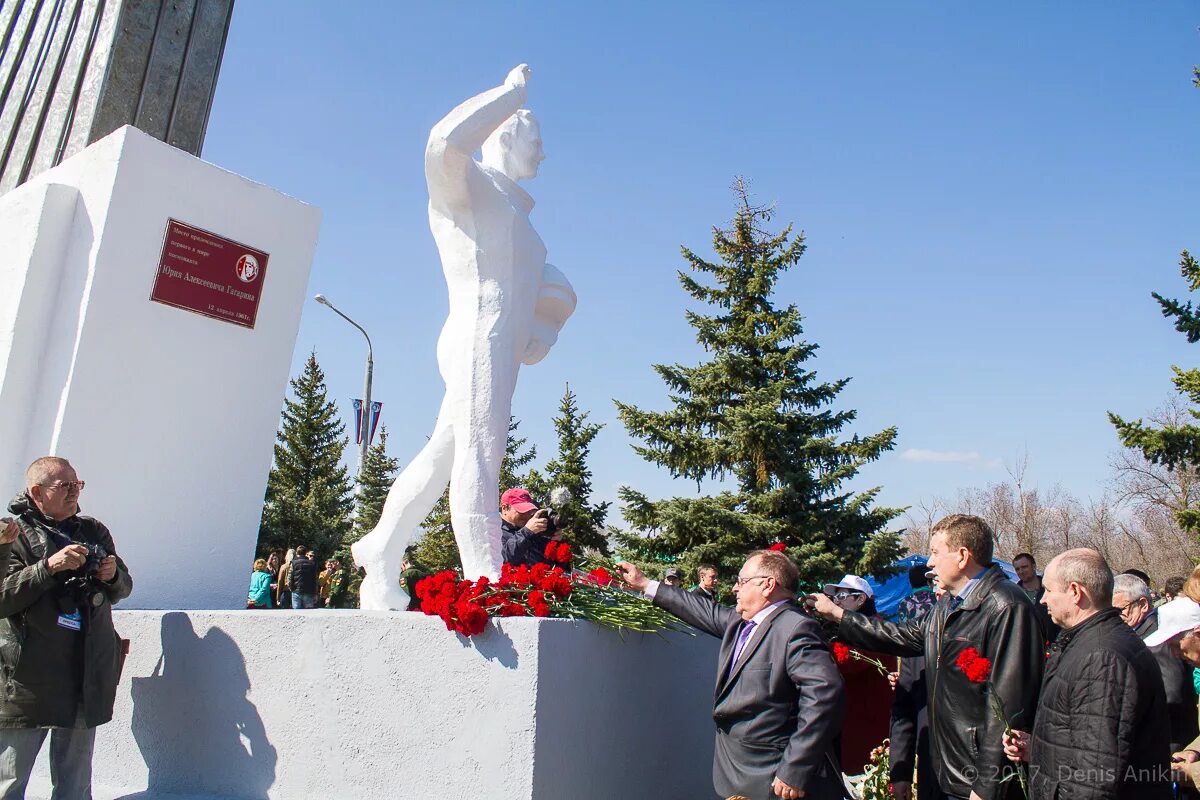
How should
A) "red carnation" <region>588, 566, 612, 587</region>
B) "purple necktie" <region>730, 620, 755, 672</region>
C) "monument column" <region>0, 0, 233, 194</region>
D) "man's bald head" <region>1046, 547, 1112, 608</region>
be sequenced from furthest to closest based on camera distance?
"monument column" <region>0, 0, 233, 194</region>
"red carnation" <region>588, 566, 612, 587</region>
"purple necktie" <region>730, 620, 755, 672</region>
"man's bald head" <region>1046, 547, 1112, 608</region>

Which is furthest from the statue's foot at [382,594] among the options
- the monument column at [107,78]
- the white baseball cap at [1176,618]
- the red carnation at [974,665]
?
the monument column at [107,78]

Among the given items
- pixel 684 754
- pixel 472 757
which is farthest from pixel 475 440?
pixel 684 754

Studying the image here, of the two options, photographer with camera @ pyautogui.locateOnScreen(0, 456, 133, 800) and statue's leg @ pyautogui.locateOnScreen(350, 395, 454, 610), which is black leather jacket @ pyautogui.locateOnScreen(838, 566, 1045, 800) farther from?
photographer with camera @ pyautogui.locateOnScreen(0, 456, 133, 800)

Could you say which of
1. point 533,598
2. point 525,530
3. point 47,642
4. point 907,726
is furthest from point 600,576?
point 47,642

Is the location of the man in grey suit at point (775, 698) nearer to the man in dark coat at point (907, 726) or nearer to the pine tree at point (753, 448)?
the man in dark coat at point (907, 726)

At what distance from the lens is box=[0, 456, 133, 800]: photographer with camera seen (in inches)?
141

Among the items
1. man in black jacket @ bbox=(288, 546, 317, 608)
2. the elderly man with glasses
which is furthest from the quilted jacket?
man in black jacket @ bbox=(288, 546, 317, 608)

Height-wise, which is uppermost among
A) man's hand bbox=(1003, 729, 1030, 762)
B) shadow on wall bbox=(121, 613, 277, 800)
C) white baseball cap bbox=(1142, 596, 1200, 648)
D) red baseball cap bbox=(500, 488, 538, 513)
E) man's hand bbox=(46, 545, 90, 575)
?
red baseball cap bbox=(500, 488, 538, 513)

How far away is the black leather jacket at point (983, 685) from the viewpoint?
304cm

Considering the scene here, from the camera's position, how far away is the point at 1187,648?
3551mm

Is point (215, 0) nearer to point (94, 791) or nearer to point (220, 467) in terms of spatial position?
point (220, 467)

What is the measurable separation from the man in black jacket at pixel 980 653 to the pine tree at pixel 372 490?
18.9m

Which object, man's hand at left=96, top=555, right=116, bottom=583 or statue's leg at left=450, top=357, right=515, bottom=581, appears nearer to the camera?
man's hand at left=96, top=555, right=116, bottom=583

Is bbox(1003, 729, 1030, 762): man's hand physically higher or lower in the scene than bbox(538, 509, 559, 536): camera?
lower
